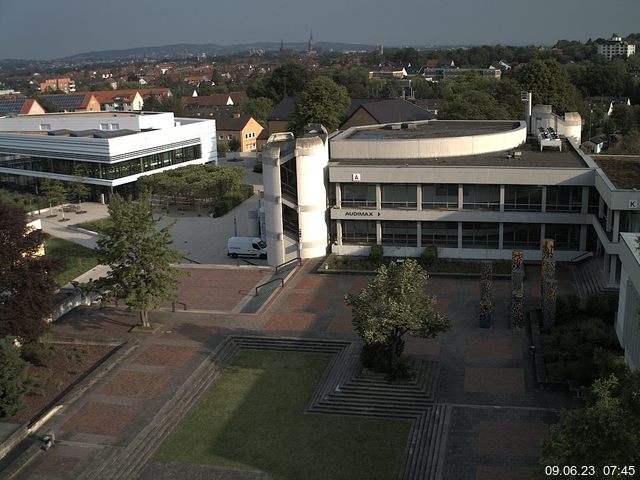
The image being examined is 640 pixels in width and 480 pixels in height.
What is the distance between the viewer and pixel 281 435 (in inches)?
873

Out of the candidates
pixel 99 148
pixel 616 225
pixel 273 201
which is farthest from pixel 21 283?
pixel 99 148

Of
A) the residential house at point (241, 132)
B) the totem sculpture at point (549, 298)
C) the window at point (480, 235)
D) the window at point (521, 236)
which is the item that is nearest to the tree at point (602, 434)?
the totem sculpture at point (549, 298)

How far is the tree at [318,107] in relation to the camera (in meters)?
71.6

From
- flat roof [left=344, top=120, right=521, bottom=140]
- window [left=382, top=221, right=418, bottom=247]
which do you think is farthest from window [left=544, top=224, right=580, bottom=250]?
flat roof [left=344, top=120, right=521, bottom=140]

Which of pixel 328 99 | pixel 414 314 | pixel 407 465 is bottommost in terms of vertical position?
pixel 407 465

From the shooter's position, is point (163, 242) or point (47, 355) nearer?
point (47, 355)

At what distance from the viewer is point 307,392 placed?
81.6 feet

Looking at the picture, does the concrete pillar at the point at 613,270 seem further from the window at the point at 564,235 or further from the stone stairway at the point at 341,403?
the stone stairway at the point at 341,403

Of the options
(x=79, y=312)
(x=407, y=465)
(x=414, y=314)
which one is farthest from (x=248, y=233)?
(x=407, y=465)

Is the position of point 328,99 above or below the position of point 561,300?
above

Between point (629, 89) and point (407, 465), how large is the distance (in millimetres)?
116724

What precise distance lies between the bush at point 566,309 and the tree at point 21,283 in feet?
64.9

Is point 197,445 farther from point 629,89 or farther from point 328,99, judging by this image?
point 629,89

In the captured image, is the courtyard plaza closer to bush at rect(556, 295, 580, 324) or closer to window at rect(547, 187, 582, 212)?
bush at rect(556, 295, 580, 324)
